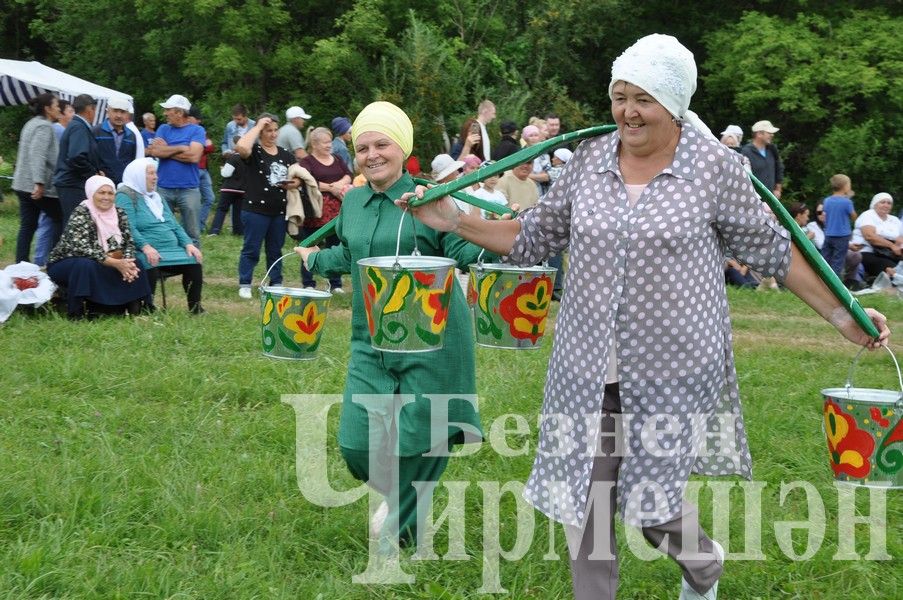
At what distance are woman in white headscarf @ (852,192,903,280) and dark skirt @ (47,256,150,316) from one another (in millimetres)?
10132

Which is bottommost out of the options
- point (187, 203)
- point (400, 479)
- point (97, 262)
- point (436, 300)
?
point (400, 479)

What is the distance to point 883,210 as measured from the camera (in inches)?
597

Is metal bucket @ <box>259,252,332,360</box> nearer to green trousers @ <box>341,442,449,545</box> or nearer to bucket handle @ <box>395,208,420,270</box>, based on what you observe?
green trousers @ <box>341,442,449,545</box>

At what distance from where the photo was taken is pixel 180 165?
11711mm

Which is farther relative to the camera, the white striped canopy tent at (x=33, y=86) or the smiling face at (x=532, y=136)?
the white striped canopy tent at (x=33, y=86)

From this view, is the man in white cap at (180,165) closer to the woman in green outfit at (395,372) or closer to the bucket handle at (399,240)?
the woman in green outfit at (395,372)

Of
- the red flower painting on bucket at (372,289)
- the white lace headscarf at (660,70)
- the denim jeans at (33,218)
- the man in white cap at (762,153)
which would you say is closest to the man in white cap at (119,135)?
the denim jeans at (33,218)

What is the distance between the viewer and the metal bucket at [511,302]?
4422mm

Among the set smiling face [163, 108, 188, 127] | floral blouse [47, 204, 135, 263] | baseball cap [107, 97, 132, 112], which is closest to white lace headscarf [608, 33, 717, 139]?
Answer: floral blouse [47, 204, 135, 263]

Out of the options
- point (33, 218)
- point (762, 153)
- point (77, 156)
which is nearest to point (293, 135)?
point (33, 218)

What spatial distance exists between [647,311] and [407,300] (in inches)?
30.1

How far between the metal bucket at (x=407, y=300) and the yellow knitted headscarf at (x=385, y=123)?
55cm

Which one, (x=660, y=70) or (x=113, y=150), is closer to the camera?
(x=660, y=70)

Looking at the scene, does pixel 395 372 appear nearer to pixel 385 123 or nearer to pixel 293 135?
pixel 385 123
